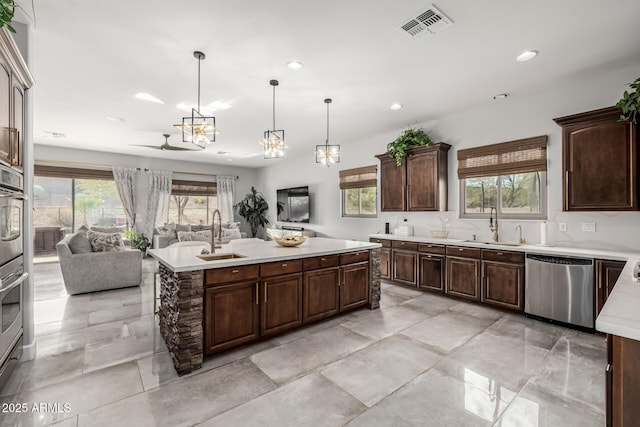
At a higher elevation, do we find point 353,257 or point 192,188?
point 192,188

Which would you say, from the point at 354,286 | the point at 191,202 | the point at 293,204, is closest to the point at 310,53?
the point at 354,286

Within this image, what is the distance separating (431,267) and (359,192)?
2595mm

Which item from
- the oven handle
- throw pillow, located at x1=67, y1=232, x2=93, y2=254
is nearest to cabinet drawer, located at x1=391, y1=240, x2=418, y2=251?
the oven handle

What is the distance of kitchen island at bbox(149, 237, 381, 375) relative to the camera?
A: 239 cm

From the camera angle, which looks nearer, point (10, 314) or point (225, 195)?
point (10, 314)

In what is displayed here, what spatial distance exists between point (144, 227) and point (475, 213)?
26.8ft

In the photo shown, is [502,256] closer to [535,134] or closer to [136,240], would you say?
[535,134]

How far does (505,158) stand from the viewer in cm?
425

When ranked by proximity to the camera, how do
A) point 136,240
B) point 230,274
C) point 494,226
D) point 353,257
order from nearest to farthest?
1. point 230,274
2. point 353,257
3. point 494,226
4. point 136,240

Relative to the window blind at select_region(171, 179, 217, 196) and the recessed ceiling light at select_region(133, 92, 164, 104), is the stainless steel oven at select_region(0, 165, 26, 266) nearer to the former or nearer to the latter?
the recessed ceiling light at select_region(133, 92, 164, 104)

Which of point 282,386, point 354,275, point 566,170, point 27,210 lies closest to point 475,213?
point 566,170

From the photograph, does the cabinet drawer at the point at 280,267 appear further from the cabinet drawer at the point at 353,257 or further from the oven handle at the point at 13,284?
the oven handle at the point at 13,284

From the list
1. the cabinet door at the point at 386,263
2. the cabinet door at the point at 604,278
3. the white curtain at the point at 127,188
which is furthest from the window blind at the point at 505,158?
the white curtain at the point at 127,188

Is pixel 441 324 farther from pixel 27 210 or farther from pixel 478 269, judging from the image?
pixel 27 210
